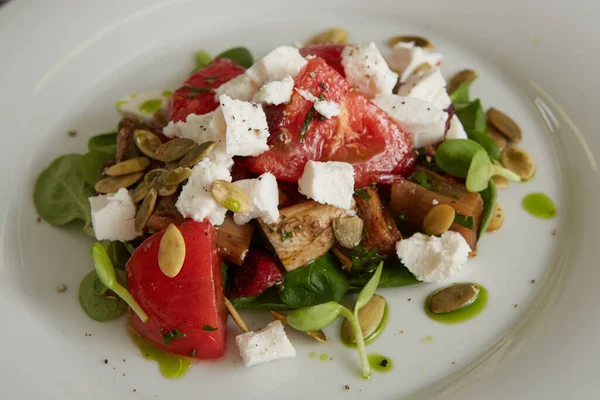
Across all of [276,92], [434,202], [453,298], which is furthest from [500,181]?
[276,92]

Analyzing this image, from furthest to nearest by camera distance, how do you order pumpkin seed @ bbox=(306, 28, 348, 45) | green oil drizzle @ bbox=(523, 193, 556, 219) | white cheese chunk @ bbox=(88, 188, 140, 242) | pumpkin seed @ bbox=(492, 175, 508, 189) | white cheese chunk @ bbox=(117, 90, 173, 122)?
pumpkin seed @ bbox=(306, 28, 348, 45)
white cheese chunk @ bbox=(117, 90, 173, 122)
pumpkin seed @ bbox=(492, 175, 508, 189)
green oil drizzle @ bbox=(523, 193, 556, 219)
white cheese chunk @ bbox=(88, 188, 140, 242)

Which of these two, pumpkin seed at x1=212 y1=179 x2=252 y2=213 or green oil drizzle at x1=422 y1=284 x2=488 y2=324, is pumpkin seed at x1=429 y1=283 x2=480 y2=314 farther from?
pumpkin seed at x1=212 y1=179 x2=252 y2=213

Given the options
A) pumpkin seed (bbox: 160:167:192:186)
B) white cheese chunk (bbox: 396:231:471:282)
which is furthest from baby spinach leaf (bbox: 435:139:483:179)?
pumpkin seed (bbox: 160:167:192:186)

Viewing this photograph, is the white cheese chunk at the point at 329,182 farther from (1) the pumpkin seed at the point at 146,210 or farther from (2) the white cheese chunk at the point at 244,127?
(1) the pumpkin seed at the point at 146,210

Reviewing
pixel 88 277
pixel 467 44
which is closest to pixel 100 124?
pixel 88 277

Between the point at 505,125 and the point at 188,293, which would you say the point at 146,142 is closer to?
the point at 188,293

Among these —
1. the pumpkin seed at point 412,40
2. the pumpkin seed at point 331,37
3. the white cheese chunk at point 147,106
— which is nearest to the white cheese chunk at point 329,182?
the white cheese chunk at point 147,106
